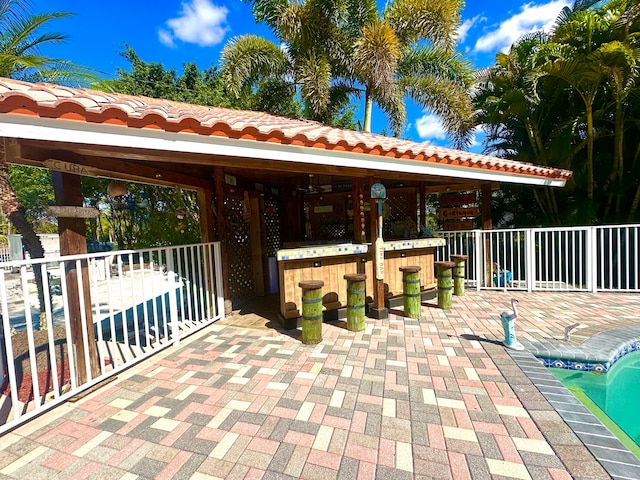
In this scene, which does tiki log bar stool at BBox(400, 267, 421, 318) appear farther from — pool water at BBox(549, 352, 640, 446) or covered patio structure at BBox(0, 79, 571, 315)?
pool water at BBox(549, 352, 640, 446)

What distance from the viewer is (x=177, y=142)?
2564 millimetres

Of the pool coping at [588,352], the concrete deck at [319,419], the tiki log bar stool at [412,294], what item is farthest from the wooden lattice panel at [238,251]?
the pool coping at [588,352]

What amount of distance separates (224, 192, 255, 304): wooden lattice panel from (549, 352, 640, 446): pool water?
5252 mm

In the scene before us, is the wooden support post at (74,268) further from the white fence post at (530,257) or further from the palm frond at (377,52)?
the white fence post at (530,257)

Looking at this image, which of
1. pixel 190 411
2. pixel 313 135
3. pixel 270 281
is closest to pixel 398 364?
pixel 190 411

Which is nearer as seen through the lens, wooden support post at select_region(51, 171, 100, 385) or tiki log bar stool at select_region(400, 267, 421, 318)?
wooden support post at select_region(51, 171, 100, 385)

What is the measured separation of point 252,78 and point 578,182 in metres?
9.60

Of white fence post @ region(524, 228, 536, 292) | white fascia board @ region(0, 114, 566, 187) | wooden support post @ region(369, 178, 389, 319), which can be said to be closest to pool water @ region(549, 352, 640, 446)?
wooden support post @ region(369, 178, 389, 319)

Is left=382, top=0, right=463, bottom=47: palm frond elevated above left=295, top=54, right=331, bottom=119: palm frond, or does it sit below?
above

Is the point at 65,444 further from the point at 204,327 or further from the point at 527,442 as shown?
the point at 527,442

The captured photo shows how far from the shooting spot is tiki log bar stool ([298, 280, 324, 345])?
3623mm

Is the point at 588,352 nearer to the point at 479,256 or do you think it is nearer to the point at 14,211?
the point at 479,256

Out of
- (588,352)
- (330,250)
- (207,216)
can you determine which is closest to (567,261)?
(588,352)

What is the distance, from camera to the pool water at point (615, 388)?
2.65 m
